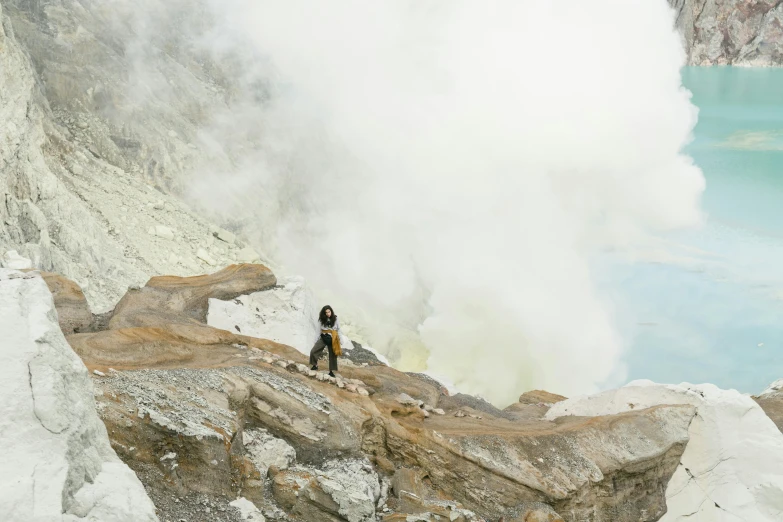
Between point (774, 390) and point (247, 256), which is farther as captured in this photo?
point (247, 256)

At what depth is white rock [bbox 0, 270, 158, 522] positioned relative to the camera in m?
5.01

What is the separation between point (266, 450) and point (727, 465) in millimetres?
7215

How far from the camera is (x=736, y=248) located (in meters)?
30.8

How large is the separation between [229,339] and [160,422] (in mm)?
3580

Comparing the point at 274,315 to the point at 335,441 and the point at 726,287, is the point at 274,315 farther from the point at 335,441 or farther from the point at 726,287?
the point at 726,287

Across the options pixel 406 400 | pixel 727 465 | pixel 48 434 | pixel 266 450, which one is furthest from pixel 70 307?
pixel 727 465

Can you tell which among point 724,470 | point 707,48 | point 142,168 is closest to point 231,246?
point 142,168

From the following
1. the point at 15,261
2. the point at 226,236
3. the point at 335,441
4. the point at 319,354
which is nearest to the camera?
the point at 335,441

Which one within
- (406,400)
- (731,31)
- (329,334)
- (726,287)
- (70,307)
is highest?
(731,31)

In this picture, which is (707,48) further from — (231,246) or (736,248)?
(231,246)

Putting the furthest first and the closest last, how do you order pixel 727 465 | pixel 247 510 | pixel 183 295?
1. pixel 183 295
2. pixel 727 465
3. pixel 247 510

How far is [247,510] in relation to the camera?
7.16 metres

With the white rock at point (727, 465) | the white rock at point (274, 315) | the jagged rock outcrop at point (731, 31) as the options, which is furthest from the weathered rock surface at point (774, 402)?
the jagged rock outcrop at point (731, 31)

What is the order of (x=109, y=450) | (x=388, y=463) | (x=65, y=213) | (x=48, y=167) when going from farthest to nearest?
(x=48, y=167)
(x=65, y=213)
(x=388, y=463)
(x=109, y=450)
